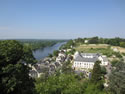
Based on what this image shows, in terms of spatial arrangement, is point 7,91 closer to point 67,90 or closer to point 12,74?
point 12,74

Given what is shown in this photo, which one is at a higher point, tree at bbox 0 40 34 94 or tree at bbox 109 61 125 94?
tree at bbox 0 40 34 94

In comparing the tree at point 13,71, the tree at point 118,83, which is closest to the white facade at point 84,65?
the tree at point 118,83

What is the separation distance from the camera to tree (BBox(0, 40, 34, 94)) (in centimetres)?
469

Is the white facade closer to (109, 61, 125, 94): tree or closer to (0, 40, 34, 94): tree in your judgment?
(109, 61, 125, 94): tree

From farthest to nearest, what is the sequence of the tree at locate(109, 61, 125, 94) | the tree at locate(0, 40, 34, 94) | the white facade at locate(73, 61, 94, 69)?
the white facade at locate(73, 61, 94, 69) → the tree at locate(109, 61, 125, 94) → the tree at locate(0, 40, 34, 94)

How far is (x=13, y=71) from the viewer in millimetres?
4898

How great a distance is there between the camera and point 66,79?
24.8 ft

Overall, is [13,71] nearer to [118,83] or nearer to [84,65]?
[118,83]

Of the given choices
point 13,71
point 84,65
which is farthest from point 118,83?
point 84,65

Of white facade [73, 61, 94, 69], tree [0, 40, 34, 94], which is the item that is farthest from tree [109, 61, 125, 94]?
white facade [73, 61, 94, 69]

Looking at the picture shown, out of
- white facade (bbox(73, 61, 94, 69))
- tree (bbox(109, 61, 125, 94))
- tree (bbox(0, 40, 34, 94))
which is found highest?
tree (bbox(0, 40, 34, 94))

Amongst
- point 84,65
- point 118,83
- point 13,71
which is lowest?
point 84,65

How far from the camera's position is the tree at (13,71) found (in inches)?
185

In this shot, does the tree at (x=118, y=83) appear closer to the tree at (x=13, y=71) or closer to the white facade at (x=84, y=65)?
the tree at (x=13, y=71)
